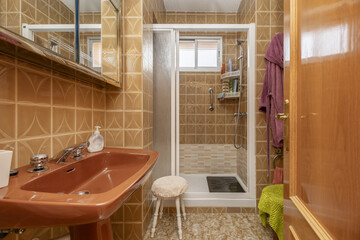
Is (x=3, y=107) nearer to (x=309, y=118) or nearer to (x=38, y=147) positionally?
(x=38, y=147)

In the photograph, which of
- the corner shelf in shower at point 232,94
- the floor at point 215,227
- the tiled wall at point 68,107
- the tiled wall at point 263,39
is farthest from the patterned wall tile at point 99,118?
the corner shelf in shower at point 232,94

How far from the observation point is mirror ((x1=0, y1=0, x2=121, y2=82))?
60 cm

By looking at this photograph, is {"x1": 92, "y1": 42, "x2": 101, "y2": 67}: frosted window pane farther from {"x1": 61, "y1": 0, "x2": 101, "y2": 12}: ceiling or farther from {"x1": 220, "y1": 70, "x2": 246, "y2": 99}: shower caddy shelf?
{"x1": 220, "y1": 70, "x2": 246, "y2": 99}: shower caddy shelf

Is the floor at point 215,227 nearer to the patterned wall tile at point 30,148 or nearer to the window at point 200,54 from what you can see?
the patterned wall tile at point 30,148

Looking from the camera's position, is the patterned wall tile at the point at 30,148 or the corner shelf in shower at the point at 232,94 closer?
the patterned wall tile at the point at 30,148

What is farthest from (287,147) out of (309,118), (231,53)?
(231,53)

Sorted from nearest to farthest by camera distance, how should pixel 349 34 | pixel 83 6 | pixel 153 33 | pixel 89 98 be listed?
1. pixel 349 34
2. pixel 83 6
3. pixel 89 98
4. pixel 153 33

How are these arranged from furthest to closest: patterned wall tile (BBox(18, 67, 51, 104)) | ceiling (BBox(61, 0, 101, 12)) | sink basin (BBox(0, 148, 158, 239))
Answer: ceiling (BBox(61, 0, 101, 12)) → patterned wall tile (BBox(18, 67, 51, 104)) → sink basin (BBox(0, 148, 158, 239))

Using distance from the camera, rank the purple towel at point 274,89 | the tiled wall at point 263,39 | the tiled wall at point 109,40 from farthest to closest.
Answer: the tiled wall at point 263,39
the purple towel at point 274,89
the tiled wall at point 109,40

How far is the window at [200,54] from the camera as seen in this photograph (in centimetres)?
274

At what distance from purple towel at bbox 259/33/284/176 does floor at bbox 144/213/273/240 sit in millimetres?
667

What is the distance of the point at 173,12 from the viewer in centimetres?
270

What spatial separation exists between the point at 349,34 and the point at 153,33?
1.74 m

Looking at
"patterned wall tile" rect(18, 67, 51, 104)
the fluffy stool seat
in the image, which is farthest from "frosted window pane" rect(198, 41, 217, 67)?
"patterned wall tile" rect(18, 67, 51, 104)
